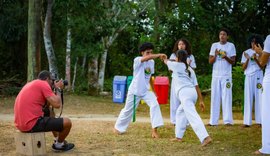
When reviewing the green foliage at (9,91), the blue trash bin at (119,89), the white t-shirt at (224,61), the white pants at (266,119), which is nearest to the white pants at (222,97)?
the white t-shirt at (224,61)

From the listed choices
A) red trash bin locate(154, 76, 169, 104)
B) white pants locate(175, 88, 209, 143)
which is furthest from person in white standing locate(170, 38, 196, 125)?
red trash bin locate(154, 76, 169, 104)

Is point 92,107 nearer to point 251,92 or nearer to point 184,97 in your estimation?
point 251,92

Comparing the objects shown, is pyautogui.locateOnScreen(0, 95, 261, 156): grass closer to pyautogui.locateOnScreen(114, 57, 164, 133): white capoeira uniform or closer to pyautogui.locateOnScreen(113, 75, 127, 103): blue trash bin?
pyautogui.locateOnScreen(114, 57, 164, 133): white capoeira uniform

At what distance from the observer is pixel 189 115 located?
8102mm

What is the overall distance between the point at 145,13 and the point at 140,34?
4.04 ft

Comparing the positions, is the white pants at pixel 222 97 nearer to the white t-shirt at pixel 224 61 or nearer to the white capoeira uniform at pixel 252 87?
the white t-shirt at pixel 224 61

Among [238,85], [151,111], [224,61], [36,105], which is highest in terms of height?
[224,61]

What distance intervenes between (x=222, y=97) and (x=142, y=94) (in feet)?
7.75

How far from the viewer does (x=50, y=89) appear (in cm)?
719

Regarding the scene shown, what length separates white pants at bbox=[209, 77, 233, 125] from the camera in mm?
10492

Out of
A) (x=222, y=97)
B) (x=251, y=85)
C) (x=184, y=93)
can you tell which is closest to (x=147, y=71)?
(x=184, y=93)

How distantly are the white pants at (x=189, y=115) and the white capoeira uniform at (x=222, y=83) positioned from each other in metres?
2.22

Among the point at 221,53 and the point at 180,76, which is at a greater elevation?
the point at 221,53

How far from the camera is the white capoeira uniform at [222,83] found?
10.5 meters
